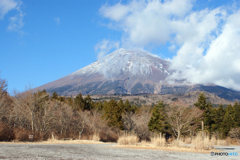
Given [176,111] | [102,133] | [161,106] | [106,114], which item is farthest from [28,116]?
[161,106]

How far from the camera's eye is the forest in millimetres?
31547

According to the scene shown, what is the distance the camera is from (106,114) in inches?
2375

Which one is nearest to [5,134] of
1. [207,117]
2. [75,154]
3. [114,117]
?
[75,154]

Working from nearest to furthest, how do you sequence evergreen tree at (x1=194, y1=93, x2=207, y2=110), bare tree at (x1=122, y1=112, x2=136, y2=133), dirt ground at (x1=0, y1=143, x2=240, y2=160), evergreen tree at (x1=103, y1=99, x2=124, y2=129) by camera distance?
dirt ground at (x1=0, y1=143, x2=240, y2=160) < evergreen tree at (x1=194, y1=93, x2=207, y2=110) < evergreen tree at (x1=103, y1=99, x2=124, y2=129) < bare tree at (x1=122, y1=112, x2=136, y2=133)

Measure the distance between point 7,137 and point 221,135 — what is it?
5191cm

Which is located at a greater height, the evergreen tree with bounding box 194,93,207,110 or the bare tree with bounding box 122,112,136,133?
the evergreen tree with bounding box 194,93,207,110

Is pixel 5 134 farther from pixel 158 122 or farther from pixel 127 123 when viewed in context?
pixel 127 123

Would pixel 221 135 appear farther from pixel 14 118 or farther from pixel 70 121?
pixel 14 118

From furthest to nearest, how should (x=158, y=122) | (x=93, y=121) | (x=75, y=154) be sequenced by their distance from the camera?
(x=93, y=121) → (x=158, y=122) → (x=75, y=154)

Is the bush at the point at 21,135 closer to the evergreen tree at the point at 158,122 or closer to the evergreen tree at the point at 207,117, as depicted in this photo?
the evergreen tree at the point at 158,122

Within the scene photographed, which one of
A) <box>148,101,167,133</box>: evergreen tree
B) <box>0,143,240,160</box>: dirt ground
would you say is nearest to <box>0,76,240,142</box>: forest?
<box>148,101,167,133</box>: evergreen tree

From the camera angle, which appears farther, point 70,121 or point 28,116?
point 70,121

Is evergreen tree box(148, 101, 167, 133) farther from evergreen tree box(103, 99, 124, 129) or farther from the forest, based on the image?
evergreen tree box(103, 99, 124, 129)

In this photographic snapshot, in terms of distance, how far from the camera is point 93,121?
50156mm
